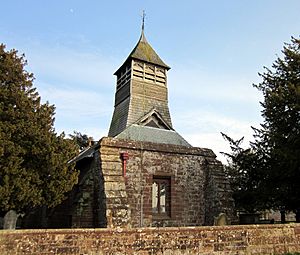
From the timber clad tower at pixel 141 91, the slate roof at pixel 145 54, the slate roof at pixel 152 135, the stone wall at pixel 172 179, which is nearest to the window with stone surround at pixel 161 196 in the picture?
the stone wall at pixel 172 179

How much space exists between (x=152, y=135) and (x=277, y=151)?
6.18 metres

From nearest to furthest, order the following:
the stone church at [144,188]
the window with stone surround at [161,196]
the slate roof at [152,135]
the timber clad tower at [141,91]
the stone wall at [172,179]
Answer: the stone church at [144,188] < the stone wall at [172,179] < the window with stone surround at [161,196] < the slate roof at [152,135] < the timber clad tower at [141,91]

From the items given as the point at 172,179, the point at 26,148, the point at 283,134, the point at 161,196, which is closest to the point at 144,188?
the point at 161,196

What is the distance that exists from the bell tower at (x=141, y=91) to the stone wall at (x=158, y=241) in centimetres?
992

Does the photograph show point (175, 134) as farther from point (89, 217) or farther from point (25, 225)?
point (25, 225)

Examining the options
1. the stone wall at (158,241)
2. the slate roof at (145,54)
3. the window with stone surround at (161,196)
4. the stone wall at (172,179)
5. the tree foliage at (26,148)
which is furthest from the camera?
the slate roof at (145,54)

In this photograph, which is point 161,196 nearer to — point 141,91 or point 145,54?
point 141,91

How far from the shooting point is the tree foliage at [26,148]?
1070 cm

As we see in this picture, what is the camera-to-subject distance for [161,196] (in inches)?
522

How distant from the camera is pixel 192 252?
8.33 metres

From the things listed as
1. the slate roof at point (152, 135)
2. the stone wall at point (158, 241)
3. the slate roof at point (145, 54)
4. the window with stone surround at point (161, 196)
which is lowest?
the stone wall at point (158, 241)

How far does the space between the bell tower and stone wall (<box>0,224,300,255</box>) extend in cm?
992

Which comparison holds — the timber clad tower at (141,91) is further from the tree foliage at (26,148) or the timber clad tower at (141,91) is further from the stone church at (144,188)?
the tree foliage at (26,148)

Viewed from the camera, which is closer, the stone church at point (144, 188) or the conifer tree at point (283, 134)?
the stone church at point (144, 188)
